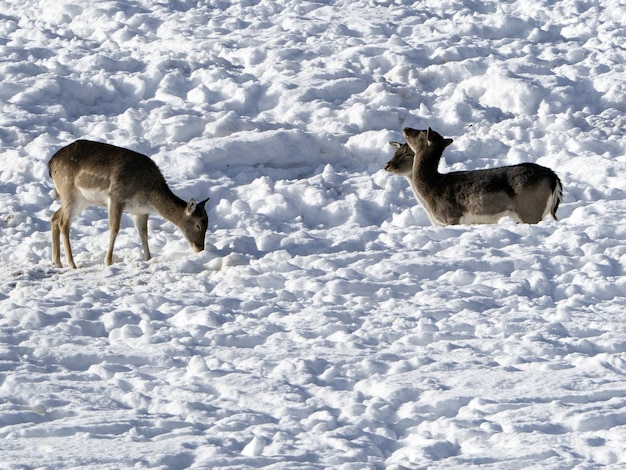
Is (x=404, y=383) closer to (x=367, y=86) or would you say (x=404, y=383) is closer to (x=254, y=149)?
(x=254, y=149)

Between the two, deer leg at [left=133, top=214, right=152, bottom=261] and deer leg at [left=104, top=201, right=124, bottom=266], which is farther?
deer leg at [left=133, top=214, right=152, bottom=261]

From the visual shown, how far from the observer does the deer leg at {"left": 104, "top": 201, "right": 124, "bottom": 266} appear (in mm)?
10969

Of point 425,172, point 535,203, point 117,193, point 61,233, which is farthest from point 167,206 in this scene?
point 535,203

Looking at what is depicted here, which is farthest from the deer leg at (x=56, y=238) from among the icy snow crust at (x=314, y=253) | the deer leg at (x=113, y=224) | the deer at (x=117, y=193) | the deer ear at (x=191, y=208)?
the deer ear at (x=191, y=208)

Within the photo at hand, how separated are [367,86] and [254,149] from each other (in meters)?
2.59

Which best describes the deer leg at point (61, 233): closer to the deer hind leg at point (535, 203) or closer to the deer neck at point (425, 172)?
the deer neck at point (425, 172)

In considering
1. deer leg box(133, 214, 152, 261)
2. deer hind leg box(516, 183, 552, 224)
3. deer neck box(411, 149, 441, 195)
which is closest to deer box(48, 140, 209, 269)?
deer leg box(133, 214, 152, 261)

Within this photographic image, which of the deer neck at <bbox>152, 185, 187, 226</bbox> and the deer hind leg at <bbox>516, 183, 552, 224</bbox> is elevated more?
the deer neck at <bbox>152, 185, 187, 226</bbox>

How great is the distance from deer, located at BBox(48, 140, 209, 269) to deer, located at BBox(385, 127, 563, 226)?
2383 millimetres

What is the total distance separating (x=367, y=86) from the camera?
15492mm

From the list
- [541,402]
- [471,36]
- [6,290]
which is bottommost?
[541,402]

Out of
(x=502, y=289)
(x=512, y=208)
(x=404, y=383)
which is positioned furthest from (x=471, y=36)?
(x=404, y=383)

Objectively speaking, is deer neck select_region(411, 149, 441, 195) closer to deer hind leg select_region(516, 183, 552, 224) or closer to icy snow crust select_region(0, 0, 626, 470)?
icy snow crust select_region(0, 0, 626, 470)

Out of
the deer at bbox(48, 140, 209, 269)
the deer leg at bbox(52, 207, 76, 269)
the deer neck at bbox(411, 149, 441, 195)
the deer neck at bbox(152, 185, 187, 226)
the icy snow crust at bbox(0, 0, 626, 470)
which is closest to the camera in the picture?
the icy snow crust at bbox(0, 0, 626, 470)
